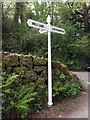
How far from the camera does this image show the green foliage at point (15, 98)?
4.58m

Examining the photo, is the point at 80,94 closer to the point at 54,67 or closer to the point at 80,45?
the point at 54,67

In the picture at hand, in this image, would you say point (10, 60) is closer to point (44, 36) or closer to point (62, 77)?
point (62, 77)

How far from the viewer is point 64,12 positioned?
11445mm

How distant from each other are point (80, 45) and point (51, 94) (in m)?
5.36

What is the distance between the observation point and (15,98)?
484 centimetres

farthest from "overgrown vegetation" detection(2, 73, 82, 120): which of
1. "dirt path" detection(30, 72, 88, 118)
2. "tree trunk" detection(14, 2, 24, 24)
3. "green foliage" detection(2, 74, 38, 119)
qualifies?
"tree trunk" detection(14, 2, 24, 24)

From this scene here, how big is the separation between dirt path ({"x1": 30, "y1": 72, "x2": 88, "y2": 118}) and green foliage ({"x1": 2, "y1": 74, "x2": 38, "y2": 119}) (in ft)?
1.44

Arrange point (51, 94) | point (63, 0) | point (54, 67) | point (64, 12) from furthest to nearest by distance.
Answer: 1. point (64, 12)
2. point (63, 0)
3. point (54, 67)
4. point (51, 94)

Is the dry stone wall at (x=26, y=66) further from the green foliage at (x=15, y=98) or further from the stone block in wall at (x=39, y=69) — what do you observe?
the green foliage at (x=15, y=98)

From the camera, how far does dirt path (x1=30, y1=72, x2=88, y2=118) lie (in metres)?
5.10

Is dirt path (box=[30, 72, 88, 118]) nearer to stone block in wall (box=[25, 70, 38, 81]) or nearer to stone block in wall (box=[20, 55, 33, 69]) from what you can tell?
stone block in wall (box=[25, 70, 38, 81])

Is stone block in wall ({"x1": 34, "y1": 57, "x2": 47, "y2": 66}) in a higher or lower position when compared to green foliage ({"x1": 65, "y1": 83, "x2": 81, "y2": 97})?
higher

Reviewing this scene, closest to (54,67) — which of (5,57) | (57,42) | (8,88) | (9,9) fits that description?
(5,57)

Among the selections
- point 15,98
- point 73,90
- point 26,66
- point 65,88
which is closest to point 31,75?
point 26,66
